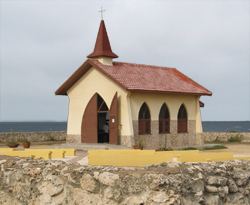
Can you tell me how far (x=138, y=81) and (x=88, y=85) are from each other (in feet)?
10.4

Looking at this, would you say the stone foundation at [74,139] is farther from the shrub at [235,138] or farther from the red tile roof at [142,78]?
the shrub at [235,138]

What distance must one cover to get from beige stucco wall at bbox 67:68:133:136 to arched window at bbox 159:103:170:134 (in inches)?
117

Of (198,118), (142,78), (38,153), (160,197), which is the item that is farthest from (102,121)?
(160,197)

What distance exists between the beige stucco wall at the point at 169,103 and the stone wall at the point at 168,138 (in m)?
0.40

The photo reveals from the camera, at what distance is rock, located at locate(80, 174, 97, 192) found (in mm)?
12898

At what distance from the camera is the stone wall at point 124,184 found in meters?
12.4

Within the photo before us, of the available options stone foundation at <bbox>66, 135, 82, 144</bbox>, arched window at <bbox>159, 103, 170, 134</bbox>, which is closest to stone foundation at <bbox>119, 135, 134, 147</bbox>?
arched window at <bbox>159, 103, 170, 134</bbox>

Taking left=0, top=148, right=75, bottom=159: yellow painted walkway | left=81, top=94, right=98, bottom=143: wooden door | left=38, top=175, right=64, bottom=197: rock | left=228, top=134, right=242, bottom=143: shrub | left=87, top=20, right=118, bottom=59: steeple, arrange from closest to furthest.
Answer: left=38, top=175, right=64, bottom=197: rock → left=0, top=148, right=75, bottom=159: yellow painted walkway → left=81, top=94, right=98, bottom=143: wooden door → left=87, top=20, right=118, bottom=59: steeple → left=228, top=134, right=242, bottom=143: shrub

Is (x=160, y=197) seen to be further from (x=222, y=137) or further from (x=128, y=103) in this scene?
(x=222, y=137)

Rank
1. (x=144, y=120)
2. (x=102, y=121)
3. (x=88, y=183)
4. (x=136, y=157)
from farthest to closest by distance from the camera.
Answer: (x=102, y=121), (x=144, y=120), (x=136, y=157), (x=88, y=183)

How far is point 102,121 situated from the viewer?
98.6 feet

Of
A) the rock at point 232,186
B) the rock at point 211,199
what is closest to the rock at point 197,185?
the rock at point 211,199

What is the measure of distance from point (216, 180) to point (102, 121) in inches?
674

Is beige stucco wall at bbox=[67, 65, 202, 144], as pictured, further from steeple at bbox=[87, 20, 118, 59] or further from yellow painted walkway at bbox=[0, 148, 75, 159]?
yellow painted walkway at bbox=[0, 148, 75, 159]
